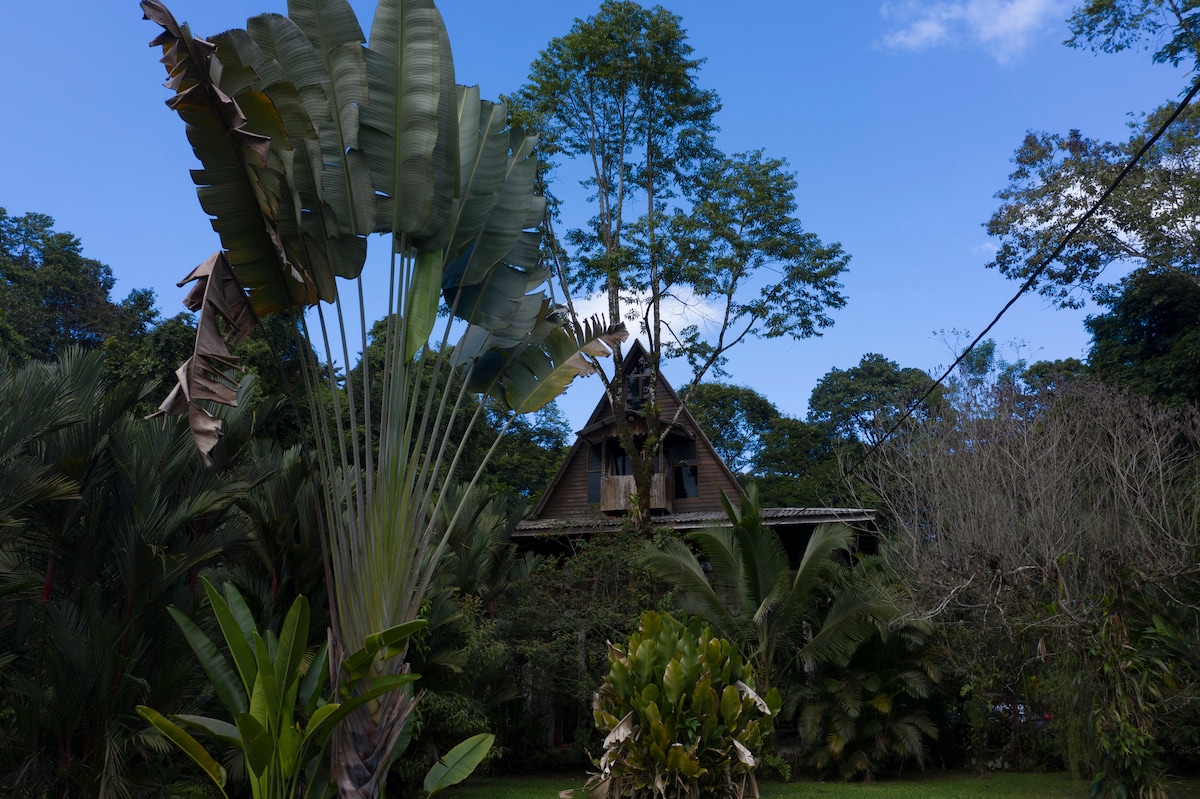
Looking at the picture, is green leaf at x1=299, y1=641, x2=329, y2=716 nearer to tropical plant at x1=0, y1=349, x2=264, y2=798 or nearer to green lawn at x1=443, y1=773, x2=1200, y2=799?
tropical plant at x1=0, y1=349, x2=264, y2=798

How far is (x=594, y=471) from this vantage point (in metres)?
21.4

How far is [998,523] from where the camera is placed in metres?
11.1

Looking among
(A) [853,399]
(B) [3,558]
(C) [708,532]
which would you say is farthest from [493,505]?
(A) [853,399]

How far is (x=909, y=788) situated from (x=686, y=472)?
9.74m

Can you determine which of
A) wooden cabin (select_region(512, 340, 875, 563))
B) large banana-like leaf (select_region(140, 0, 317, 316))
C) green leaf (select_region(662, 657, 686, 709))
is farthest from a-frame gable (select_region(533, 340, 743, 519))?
large banana-like leaf (select_region(140, 0, 317, 316))

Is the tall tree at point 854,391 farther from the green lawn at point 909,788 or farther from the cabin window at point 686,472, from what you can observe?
the green lawn at point 909,788

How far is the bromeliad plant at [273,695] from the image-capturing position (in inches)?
184

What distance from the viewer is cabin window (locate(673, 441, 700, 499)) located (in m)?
→ 21.0

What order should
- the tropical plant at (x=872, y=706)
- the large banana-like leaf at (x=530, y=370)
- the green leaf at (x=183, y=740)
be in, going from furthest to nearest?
the tropical plant at (x=872, y=706) < the large banana-like leaf at (x=530, y=370) < the green leaf at (x=183, y=740)

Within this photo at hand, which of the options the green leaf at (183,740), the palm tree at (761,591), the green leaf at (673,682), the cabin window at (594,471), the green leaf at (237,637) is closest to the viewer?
the green leaf at (183,740)

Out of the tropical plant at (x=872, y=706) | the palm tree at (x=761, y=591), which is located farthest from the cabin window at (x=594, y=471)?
the tropical plant at (x=872, y=706)

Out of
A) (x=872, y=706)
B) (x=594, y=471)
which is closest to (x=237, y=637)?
(x=872, y=706)

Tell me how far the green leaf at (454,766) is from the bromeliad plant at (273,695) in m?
0.69

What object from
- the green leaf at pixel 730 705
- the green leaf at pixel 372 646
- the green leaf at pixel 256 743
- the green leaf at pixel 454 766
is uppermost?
the green leaf at pixel 372 646
